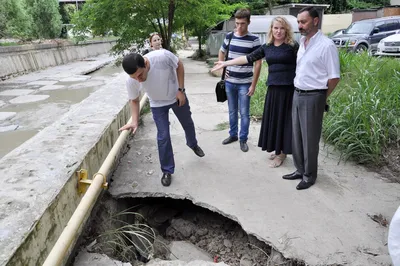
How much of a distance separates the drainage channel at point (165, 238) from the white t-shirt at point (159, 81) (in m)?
Result: 1.06

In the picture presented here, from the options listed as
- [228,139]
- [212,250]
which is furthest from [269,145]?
[212,250]

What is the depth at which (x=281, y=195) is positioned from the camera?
313 centimetres

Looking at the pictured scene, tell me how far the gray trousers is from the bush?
858mm

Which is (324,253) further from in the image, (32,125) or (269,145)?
(32,125)

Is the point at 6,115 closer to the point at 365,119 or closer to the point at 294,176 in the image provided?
the point at 294,176

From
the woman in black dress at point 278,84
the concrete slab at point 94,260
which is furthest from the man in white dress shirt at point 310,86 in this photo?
the concrete slab at point 94,260

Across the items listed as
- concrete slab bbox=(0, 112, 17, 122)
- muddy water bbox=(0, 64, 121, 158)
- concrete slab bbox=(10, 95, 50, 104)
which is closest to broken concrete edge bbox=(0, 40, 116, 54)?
muddy water bbox=(0, 64, 121, 158)

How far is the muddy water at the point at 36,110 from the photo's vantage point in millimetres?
4875

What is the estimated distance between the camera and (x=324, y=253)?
2387 mm

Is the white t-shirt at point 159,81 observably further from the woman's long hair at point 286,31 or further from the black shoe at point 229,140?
the black shoe at point 229,140

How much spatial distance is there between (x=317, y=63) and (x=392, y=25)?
1286 cm

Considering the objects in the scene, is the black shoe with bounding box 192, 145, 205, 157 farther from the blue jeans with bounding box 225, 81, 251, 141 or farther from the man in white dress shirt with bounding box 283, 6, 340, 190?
the man in white dress shirt with bounding box 283, 6, 340, 190

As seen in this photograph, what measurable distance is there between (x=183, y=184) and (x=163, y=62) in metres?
1.20

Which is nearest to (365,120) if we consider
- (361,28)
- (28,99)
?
(28,99)
